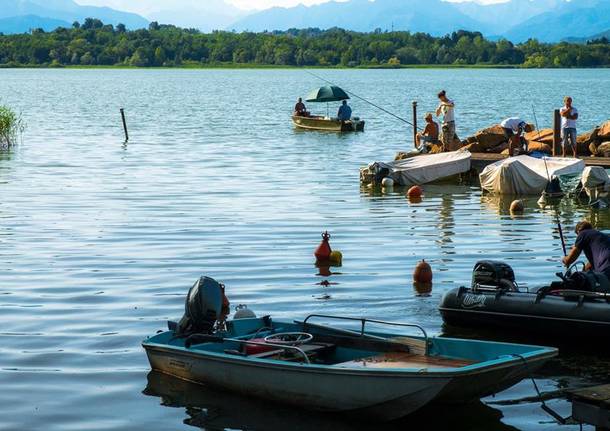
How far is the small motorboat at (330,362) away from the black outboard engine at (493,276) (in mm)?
2771

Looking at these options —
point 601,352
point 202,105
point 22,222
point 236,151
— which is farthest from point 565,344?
point 202,105

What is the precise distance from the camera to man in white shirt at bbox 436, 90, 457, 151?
3312 centimetres

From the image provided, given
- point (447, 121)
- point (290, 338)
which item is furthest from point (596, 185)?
point (290, 338)

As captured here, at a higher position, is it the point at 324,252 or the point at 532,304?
the point at 532,304

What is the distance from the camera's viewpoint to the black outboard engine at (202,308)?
1299 centimetres

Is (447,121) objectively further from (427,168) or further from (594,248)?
(594,248)

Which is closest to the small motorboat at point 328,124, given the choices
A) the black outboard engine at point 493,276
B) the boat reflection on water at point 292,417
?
the black outboard engine at point 493,276

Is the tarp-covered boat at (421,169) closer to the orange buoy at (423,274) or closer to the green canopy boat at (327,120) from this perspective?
the orange buoy at (423,274)

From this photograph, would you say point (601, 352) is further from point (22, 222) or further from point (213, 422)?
point (22, 222)

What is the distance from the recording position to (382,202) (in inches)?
1134

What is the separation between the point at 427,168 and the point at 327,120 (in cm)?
2113

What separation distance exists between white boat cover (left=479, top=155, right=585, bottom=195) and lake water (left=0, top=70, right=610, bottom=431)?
0.60 metres

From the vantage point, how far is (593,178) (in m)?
27.1

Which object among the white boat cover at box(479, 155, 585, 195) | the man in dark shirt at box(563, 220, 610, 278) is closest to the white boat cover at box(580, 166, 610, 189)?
the white boat cover at box(479, 155, 585, 195)
